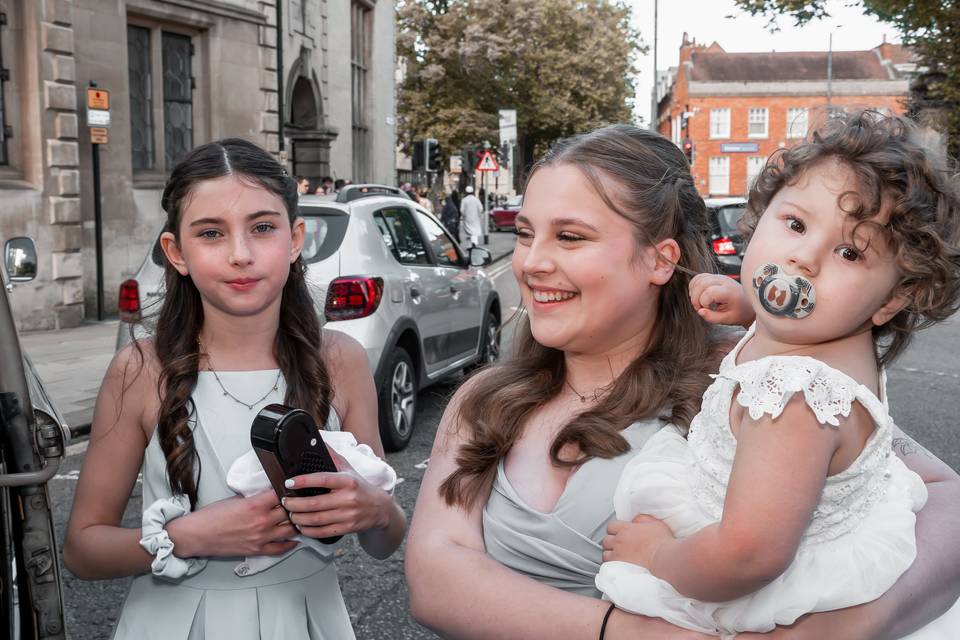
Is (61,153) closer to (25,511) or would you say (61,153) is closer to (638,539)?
(25,511)

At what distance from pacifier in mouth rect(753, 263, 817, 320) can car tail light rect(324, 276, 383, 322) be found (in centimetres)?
521

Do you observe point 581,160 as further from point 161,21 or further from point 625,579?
point 161,21

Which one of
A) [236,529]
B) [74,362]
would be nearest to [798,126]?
[236,529]

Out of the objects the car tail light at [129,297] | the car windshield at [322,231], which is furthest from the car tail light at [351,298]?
the car tail light at [129,297]

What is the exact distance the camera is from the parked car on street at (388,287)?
6.38 m

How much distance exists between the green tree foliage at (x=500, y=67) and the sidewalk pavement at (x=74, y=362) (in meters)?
34.4

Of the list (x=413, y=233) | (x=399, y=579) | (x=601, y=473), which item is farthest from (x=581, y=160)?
(x=413, y=233)

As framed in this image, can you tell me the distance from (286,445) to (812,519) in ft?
2.83

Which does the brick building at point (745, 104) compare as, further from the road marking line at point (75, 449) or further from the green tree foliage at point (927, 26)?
the road marking line at point (75, 449)

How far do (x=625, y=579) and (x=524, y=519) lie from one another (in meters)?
0.30

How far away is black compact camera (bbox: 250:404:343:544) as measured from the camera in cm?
169

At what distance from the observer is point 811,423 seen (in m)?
1.17

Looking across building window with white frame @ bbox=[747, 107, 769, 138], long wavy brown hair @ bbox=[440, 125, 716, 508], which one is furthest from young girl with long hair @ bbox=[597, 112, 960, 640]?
building window with white frame @ bbox=[747, 107, 769, 138]

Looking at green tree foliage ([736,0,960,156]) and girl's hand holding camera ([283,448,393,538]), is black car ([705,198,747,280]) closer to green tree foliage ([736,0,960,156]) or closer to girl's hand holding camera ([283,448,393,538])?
green tree foliage ([736,0,960,156])
